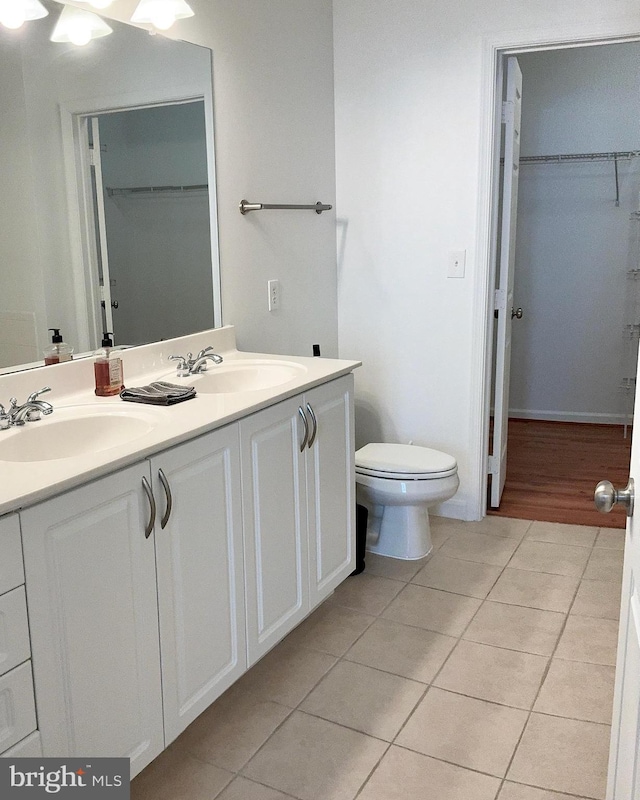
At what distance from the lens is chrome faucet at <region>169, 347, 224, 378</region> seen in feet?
8.03

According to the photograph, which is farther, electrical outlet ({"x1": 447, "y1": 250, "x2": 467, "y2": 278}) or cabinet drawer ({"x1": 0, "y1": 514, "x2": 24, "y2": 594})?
electrical outlet ({"x1": 447, "y1": 250, "x2": 467, "y2": 278})

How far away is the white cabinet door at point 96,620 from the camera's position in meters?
1.41

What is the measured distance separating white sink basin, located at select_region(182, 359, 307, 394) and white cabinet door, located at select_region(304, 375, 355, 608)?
0.16 m

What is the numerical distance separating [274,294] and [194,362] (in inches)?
28.6

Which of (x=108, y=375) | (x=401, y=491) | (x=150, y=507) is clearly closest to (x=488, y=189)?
(x=401, y=491)

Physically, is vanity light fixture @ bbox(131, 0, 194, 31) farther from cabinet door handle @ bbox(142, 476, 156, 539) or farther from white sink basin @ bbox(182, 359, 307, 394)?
cabinet door handle @ bbox(142, 476, 156, 539)

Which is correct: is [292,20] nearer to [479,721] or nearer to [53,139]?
[53,139]

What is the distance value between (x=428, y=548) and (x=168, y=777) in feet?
5.07

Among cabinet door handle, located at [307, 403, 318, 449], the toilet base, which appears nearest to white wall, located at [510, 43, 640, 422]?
the toilet base

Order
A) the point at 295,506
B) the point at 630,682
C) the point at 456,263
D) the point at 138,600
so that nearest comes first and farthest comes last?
the point at 630,682 < the point at 138,600 < the point at 295,506 < the point at 456,263

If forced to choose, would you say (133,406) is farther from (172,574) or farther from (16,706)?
(16,706)

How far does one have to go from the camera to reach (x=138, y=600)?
165 cm

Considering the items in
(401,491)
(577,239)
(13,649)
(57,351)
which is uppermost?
(577,239)

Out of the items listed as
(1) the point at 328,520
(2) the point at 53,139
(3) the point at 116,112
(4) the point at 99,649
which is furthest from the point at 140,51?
(4) the point at 99,649
